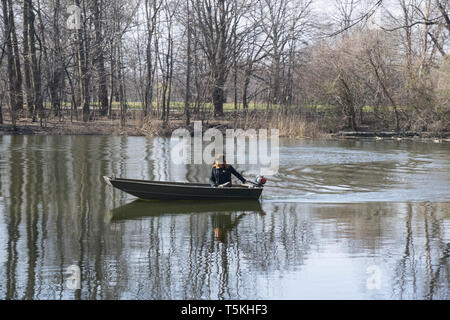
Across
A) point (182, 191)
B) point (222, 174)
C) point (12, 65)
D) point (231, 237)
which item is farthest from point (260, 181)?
point (12, 65)

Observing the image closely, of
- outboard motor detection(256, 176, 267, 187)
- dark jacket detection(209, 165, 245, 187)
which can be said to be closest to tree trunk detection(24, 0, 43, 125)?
dark jacket detection(209, 165, 245, 187)

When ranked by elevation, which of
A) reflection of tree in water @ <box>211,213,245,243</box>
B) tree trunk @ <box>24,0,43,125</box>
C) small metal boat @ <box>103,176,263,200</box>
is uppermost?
tree trunk @ <box>24,0,43,125</box>

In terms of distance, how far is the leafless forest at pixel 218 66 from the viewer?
3534cm

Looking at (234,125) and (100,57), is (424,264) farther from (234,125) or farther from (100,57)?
(100,57)

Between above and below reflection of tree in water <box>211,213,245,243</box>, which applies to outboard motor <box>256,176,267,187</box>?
above

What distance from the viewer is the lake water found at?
8.68 m

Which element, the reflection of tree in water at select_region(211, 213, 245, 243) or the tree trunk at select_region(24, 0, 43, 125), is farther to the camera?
the tree trunk at select_region(24, 0, 43, 125)

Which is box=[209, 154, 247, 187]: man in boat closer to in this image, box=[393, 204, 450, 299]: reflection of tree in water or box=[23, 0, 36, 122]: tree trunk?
box=[393, 204, 450, 299]: reflection of tree in water

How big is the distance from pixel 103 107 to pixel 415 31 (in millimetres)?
21854

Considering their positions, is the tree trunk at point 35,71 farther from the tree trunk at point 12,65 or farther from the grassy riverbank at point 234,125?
the grassy riverbank at point 234,125

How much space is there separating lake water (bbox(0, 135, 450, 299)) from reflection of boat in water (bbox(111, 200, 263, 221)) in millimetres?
44

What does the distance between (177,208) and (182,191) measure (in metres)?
0.49
